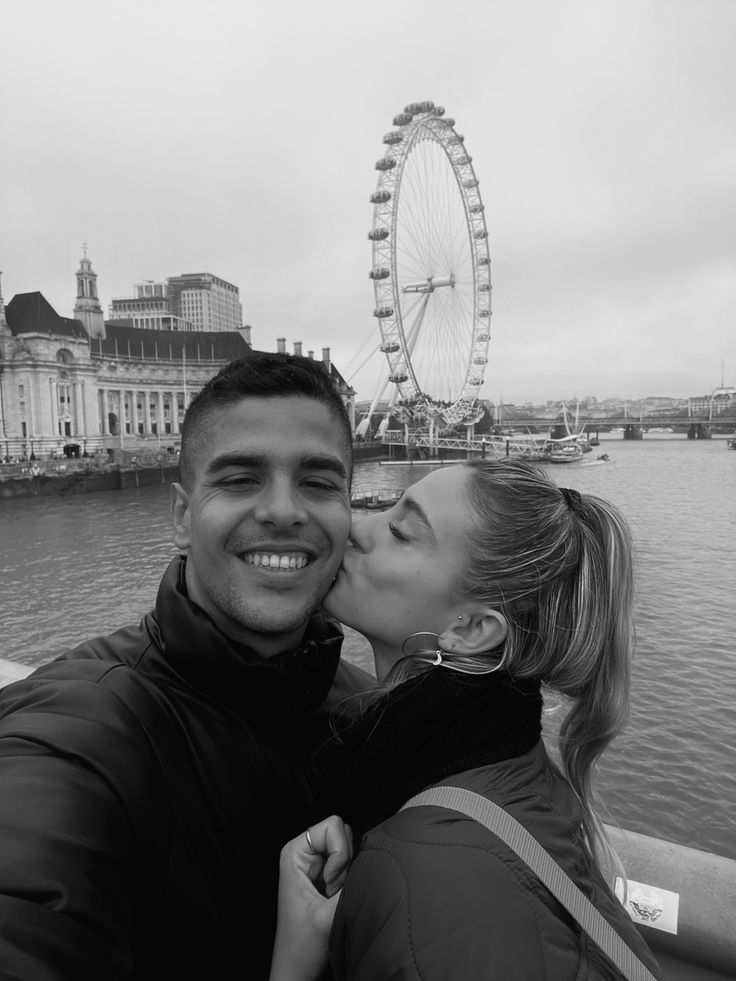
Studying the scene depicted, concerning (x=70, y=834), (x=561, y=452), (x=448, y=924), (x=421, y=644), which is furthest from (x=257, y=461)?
(x=561, y=452)

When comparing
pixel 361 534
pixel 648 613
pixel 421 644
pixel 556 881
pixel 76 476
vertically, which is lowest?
pixel 648 613

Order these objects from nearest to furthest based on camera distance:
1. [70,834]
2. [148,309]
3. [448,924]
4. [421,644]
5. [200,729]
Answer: [448,924]
[70,834]
[200,729]
[421,644]
[148,309]

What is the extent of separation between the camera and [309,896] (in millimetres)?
1393

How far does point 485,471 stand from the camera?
73.6 inches

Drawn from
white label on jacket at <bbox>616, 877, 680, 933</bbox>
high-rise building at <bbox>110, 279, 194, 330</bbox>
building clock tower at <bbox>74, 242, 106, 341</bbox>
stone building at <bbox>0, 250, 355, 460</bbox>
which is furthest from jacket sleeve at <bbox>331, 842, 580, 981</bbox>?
high-rise building at <bbox>110, 279, 194, 330</bbox>

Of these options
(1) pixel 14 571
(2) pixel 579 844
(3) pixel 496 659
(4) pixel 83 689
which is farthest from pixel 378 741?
(1) pixel 14 571

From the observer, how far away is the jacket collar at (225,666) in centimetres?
159

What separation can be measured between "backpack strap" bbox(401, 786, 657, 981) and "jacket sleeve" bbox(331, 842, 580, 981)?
39mm

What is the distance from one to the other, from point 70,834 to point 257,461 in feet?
3.09

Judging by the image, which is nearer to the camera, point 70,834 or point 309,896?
point 70,834

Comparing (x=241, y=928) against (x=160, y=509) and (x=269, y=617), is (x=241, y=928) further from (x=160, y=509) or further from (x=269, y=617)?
(x=160, y=509)

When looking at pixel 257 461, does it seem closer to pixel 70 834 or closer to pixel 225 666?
pixel 225 666

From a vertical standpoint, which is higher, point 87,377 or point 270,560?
point 87,377

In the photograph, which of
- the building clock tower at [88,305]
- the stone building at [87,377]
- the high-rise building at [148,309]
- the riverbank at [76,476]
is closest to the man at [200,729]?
the riverbank at [76,476]
